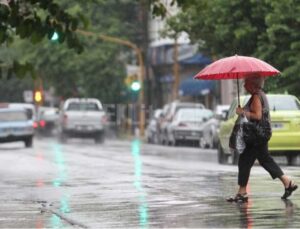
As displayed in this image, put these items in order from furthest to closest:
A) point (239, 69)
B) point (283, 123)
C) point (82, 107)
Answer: point (82, 107) → point (283, 123) → point (239, 69)

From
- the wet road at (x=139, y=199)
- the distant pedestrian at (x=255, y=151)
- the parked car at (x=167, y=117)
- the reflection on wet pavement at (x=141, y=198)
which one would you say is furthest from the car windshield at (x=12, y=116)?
the distant pedestrian at (x=255, y=151)

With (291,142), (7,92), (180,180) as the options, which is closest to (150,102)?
(7,92)

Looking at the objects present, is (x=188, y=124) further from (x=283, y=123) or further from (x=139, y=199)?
(x=139, y=199)

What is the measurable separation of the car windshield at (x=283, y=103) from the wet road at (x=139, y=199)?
2.50 meters

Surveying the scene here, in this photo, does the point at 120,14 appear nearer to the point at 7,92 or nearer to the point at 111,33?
the point at 111,33

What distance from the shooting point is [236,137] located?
13.0 meters

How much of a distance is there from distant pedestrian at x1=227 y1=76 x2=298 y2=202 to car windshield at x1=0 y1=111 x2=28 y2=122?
27118 millimetres

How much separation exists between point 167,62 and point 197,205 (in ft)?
165

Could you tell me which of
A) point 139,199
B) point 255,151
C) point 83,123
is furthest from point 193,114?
point 255,151

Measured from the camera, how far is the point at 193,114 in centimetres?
4066

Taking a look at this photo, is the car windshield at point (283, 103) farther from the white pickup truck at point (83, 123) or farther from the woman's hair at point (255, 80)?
the white pickup truck at point (83, 123)

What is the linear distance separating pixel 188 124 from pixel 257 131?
90.4ft

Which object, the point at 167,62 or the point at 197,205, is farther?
the point at 167,62

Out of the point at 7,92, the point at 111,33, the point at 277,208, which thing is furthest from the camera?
the point at 7,92
